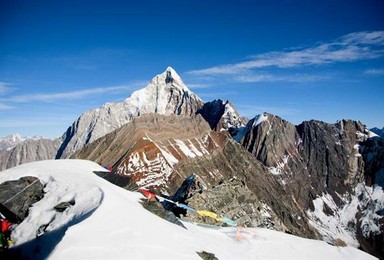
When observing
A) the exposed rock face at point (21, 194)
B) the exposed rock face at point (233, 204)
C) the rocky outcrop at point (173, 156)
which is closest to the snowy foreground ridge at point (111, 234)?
the exposed rock face at point (21, 194)

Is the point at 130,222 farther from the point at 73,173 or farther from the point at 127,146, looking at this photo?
the point at 127,146

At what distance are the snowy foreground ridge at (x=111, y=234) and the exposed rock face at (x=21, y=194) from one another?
1.50 ft

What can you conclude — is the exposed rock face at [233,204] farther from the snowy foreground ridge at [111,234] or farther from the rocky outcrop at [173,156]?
the rocky outcrop at [173,156]

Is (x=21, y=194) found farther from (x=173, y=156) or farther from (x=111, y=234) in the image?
(x=173, y=156)

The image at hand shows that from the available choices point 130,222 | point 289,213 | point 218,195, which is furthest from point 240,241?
point 289,213

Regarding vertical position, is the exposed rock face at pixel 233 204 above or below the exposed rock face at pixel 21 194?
below

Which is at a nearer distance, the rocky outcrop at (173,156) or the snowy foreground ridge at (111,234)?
the snowy foreground ridge at (111,234)

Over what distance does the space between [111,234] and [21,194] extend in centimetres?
778

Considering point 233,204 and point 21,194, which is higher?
point 21,194

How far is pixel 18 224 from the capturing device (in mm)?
17844

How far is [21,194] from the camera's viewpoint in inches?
743

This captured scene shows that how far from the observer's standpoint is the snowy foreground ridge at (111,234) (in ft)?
43.2

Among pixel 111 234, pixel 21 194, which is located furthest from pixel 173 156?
pixel 111 234

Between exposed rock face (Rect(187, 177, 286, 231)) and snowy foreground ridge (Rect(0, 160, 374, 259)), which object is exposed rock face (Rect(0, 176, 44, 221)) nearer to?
snowy foreground ridge (Rect(0, 160, 374, 259))
